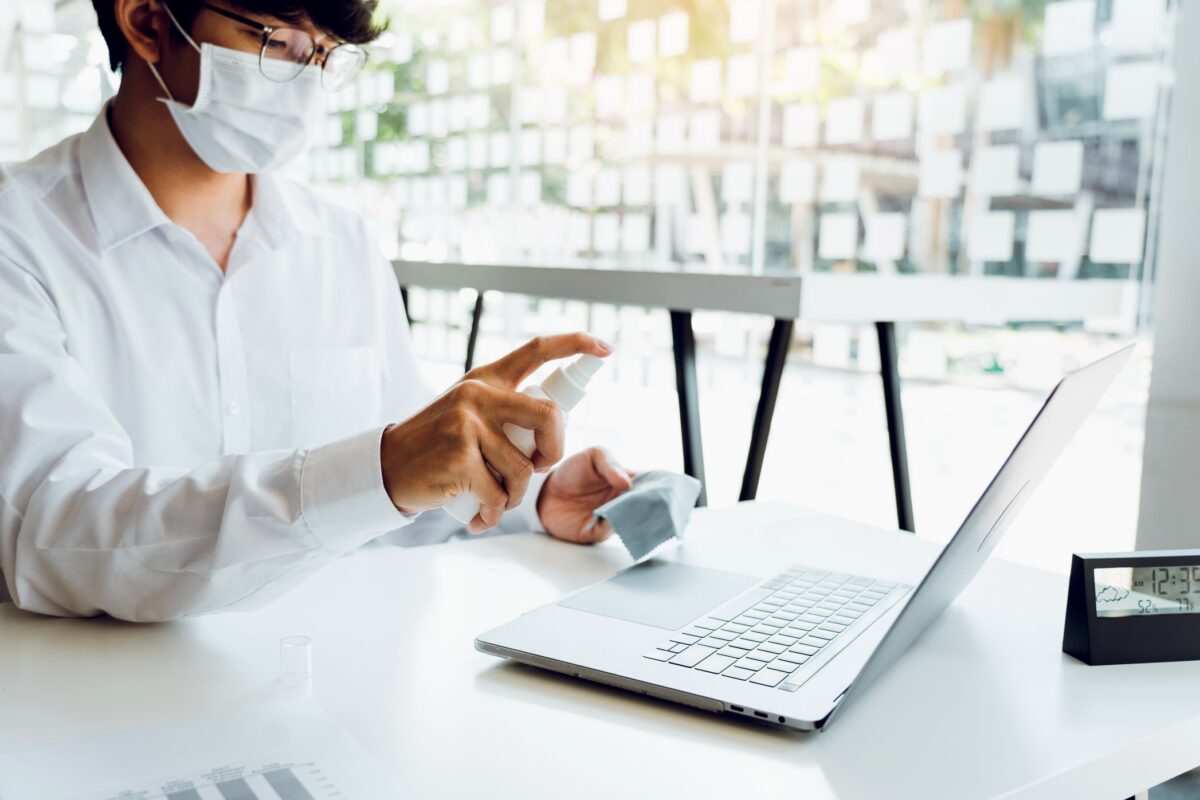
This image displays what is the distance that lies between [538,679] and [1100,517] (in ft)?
6.89

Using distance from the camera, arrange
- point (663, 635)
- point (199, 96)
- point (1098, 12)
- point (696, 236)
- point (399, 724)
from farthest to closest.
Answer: point (696, 236)
point (1098, 12)
point (199, 96)
point (663, 635)
point (399, 724)

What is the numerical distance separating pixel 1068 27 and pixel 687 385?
1.89 m

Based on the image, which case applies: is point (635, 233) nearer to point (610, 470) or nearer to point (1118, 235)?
point (1118, 235)

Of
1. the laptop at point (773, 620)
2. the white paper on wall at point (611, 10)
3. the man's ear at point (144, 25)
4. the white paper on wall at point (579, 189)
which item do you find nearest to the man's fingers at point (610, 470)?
the laptop at point (773, 620)

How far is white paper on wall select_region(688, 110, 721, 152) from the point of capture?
3.90 m

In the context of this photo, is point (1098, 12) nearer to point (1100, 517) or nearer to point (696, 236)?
point (1100, 517)

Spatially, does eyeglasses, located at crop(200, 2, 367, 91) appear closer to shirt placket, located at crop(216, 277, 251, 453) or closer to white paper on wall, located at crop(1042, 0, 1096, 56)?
shirt placket, located at crop(216, 277, 251, 453)

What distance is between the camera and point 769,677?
640 millimetres

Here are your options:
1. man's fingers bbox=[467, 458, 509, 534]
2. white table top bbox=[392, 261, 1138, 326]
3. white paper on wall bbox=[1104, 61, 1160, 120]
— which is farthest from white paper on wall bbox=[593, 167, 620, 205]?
man's fingers bbox=[467, 458, 509, 534]

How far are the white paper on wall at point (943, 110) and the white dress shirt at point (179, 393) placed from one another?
233cm

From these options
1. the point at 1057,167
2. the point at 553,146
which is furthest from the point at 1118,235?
the point at 553,146

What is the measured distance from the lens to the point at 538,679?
68cm

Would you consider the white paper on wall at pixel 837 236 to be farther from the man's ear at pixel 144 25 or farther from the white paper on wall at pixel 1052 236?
the man's ear at pixel 144 25

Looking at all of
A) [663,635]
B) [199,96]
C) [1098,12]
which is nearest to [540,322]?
[1098,12]
